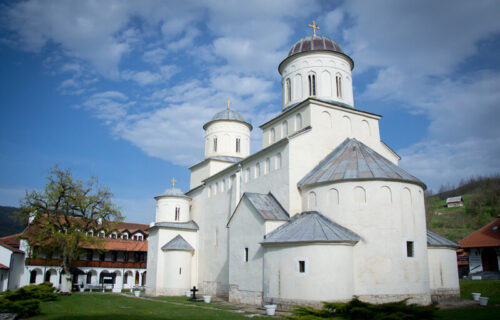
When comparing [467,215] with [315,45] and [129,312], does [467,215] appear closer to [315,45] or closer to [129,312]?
[315,45]

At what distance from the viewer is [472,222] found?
53.3 metres

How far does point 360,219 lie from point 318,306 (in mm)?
4150

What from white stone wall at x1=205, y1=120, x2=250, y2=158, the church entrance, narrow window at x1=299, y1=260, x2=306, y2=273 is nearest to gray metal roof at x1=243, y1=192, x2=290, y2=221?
narrow window at x1=299, y1=260, x2=306, y2=273

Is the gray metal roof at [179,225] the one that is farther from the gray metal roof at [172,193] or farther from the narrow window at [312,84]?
the narrow window at [312,84]

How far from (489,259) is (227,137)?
24771mm

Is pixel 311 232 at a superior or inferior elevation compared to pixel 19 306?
superior

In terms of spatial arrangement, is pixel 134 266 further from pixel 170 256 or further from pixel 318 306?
pixel 318 306

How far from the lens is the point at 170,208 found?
31.6 m

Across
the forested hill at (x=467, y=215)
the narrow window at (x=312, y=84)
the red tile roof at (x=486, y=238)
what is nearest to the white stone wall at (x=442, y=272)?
the narrow window at (x=312, y=84)

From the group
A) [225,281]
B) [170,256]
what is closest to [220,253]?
[225,281]

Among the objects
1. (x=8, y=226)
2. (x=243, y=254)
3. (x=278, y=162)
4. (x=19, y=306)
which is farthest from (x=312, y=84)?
(x=8, y=226)

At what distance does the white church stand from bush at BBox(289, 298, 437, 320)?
18.1ft

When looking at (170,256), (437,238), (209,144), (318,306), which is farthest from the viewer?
(209,144)

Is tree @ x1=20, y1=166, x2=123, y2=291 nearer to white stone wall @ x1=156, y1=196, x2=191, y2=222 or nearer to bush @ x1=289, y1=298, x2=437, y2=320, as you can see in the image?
white stone wall @ x1=156, y1=196, x2=191, y2=222
